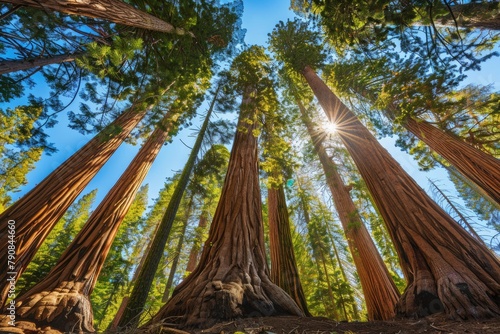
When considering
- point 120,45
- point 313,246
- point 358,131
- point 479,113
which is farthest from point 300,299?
point 479,113

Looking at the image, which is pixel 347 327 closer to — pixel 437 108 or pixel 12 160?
pixel 437 108

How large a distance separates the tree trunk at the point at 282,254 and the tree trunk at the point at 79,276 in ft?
9.34

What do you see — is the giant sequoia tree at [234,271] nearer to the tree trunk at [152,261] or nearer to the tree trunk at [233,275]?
the tree trunk at [233,275]

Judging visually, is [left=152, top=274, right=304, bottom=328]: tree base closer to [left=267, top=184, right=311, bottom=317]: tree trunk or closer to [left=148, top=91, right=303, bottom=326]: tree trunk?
[left=148, top=91, right=303, bottom=326]: tree trunk

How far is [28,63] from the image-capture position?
14.5 feet

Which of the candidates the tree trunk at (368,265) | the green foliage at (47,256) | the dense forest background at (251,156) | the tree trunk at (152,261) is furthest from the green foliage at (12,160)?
the tree trunk at (368,265)

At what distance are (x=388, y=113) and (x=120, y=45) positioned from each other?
6409mm

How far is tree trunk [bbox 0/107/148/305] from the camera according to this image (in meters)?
2.73

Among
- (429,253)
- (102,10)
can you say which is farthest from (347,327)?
(102,10)

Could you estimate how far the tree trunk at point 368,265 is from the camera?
A: 4.42m

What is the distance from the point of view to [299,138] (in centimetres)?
902

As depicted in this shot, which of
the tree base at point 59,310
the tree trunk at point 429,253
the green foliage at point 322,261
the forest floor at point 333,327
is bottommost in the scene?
the forest floor at point 333,327

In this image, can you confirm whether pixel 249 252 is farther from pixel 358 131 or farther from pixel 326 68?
pixel 326 68

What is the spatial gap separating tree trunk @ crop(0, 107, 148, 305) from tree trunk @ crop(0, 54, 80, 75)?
199 cm
